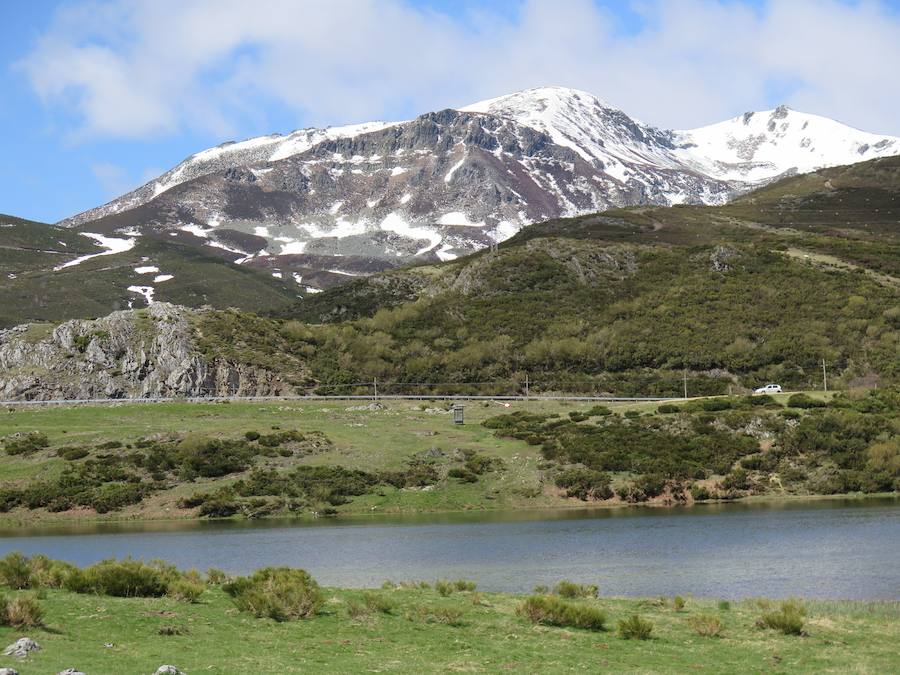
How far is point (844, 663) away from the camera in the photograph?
2091 centimetres

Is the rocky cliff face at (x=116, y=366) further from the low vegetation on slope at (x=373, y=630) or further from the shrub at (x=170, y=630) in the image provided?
the shrub at (x=170, y=630)

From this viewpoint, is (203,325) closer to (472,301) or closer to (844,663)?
(472,301)

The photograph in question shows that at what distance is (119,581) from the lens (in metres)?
24.1

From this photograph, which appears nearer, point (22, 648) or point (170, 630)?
point (22, 648)

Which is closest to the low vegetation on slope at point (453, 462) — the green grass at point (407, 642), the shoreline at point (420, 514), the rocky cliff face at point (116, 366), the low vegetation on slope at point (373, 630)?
the shoreline at point (420, 514)

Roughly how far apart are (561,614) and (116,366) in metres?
89.2

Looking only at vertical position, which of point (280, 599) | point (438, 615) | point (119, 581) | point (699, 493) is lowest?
point (438, 615)

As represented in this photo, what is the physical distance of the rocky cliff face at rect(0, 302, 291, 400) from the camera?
336ft

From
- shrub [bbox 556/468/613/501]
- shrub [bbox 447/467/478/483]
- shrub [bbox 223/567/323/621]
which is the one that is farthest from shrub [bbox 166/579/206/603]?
shrub [bbox 556/468/613/501]

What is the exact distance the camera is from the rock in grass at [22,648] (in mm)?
16953

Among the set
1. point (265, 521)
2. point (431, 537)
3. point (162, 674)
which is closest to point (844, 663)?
point (162, 674)

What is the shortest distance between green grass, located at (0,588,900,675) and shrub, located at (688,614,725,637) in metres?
0.22

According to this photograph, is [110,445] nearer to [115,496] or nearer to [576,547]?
[115,496]

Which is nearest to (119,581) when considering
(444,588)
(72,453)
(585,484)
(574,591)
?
(444,588)
